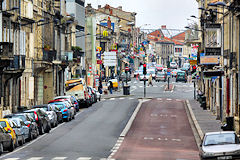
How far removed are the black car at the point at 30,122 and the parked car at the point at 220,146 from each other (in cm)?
1291

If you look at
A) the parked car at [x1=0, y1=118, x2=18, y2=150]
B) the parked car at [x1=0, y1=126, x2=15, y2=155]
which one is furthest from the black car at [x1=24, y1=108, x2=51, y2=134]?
the parked car at [x1=0, y1=126, x2=15, y2=155]

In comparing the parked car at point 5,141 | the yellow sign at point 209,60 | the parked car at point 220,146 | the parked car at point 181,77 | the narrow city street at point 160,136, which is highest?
the yellow sign at point 209,60

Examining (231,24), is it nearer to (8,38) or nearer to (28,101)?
(8,38)

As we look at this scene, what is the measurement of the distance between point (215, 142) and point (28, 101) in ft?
114

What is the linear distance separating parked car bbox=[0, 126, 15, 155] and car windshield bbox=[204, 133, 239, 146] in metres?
9.52

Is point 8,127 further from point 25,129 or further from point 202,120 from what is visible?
point 202,120

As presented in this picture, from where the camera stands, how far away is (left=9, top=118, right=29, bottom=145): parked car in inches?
1361

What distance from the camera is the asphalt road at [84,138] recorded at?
103 feet

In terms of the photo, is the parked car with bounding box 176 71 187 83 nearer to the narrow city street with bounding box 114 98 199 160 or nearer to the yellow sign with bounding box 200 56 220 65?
the narrow city street with bounding box 114 98 199 160

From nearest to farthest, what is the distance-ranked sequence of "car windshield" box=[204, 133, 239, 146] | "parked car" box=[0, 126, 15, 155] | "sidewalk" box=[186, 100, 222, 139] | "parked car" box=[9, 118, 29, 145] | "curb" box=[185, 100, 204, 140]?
"car windshield" box=[204, 133, 239, 146] < "parked car" box=[0, 126, 15, 155] < "parked car" box=[9, 118, 29, 145] < "curb" box=[185, 100, 204, 140] < "sidewalk" box=[186, 100, 222, 139]

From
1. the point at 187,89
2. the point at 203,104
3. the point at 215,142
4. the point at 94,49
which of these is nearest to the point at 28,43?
the point at 203,104

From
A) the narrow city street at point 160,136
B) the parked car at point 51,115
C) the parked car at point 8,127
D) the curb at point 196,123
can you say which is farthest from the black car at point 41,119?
the curb at point 196,123

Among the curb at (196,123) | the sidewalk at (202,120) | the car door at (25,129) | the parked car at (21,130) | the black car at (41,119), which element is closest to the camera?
the parked car at (21,130)

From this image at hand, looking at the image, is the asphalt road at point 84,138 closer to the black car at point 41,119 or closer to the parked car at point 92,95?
the black car at point 41,119
